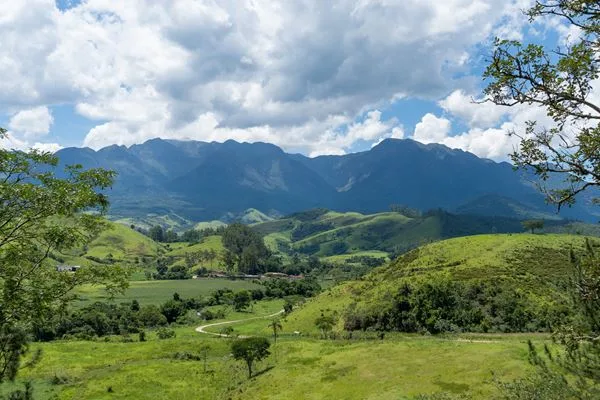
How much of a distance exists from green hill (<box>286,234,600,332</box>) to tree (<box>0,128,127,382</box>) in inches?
4366

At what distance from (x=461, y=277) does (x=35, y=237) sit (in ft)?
428

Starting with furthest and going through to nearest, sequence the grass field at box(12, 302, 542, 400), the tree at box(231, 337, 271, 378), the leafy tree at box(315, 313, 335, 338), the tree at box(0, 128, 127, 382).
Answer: the leafy tree at box(315, 313, 335, 338) → the tree at box(231, 337, 271, 378) → the grass field at box(12, 302, 542, 400) → the tree at box(0, 128, 127, 382)

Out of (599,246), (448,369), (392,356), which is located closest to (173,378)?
(392,356)

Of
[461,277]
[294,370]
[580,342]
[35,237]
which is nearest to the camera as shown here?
[580,342]

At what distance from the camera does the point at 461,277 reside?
135250 millimetres

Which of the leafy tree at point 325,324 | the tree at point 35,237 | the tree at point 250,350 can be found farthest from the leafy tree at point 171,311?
the tree at point 35,237

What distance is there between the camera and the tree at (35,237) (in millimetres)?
21453

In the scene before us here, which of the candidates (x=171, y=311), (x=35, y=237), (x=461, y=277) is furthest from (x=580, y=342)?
(x=171, y=311)

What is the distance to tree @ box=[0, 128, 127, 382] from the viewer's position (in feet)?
70.4

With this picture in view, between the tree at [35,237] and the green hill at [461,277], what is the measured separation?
11090 cm

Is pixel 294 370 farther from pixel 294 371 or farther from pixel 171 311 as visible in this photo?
pixel 171 311

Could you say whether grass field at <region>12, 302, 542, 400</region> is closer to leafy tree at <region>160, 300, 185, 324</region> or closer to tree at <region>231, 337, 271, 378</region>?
tree at <region>231, 337, 271, 378</region>

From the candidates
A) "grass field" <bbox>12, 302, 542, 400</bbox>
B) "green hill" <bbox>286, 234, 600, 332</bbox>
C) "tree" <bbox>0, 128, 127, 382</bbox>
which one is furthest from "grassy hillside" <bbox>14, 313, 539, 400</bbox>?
"tree" <bbox>0, 128, 127, 382</bbox>

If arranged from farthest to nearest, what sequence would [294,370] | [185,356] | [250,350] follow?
1. [185,356]
2. [250,350]
3. [294,370]
